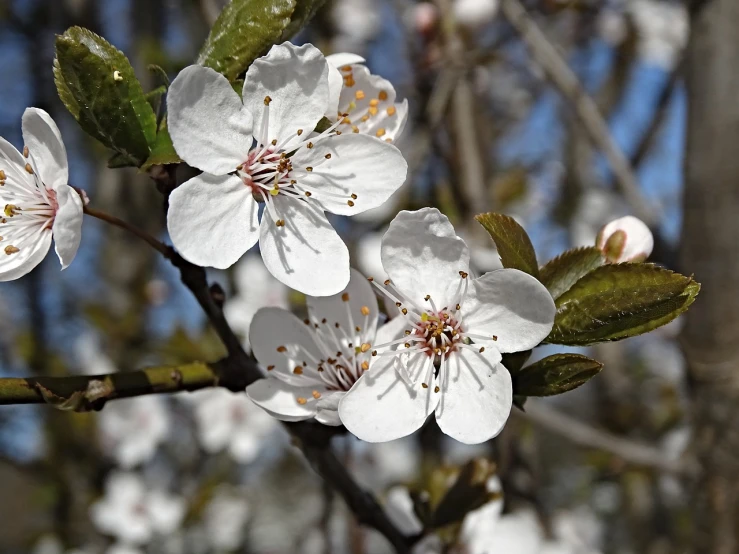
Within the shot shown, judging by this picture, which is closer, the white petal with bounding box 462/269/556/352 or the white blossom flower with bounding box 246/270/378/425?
the white petal with bounding box 462/269/556/352

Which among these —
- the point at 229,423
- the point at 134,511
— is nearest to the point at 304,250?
the point at 229,423

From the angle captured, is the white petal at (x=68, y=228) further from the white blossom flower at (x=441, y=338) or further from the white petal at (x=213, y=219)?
the white blossom flower at (x=441, y=338)

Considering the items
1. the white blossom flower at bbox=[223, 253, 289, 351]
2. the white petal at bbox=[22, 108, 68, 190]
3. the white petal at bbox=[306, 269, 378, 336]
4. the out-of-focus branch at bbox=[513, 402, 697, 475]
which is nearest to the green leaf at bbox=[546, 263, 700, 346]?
the white petal at bbox=[306, 269, 378, 336]

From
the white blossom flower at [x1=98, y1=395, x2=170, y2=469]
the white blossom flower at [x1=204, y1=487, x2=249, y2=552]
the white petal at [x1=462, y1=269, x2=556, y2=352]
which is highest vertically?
the white petal at [x1=462, y1=269, x2=556, y2=352]

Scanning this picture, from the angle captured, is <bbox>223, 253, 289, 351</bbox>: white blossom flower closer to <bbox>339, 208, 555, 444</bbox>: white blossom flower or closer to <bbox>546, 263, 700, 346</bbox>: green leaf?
<bbox>339, 208, 555, 444</bbox>: white blossom flower

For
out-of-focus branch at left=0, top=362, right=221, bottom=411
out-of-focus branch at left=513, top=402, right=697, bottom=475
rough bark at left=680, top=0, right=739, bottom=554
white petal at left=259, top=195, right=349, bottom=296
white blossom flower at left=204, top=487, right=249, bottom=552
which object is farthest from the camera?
white blossom flower at left=204, top=487, right=249, bottom=552

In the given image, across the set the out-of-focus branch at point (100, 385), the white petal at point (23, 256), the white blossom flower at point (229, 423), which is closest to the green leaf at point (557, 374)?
the out-of-focus branch at point (100, 385)
